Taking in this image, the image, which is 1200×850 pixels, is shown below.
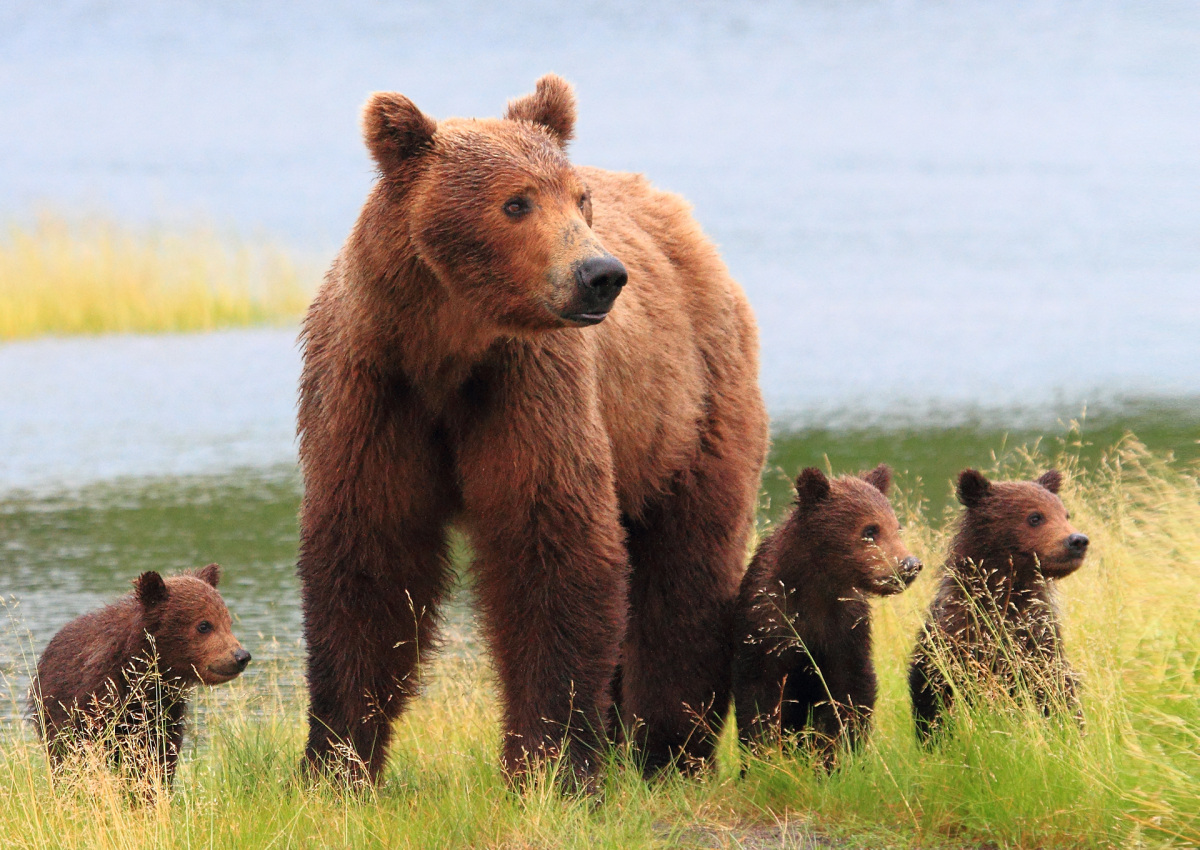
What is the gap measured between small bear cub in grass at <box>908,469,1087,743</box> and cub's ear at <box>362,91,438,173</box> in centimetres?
258

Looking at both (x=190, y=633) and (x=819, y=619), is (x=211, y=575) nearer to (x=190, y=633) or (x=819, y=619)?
(x=190, y=633)

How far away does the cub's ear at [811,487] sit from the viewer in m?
5.98

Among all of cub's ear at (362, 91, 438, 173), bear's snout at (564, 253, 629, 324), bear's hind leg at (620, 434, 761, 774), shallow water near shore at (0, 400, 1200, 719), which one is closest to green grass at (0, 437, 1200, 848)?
bear's hind leg at (620, 434, 761, 774)

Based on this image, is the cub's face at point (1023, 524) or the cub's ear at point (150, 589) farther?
the cub's ear at point (150, 589)

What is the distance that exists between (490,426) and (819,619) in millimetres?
1724

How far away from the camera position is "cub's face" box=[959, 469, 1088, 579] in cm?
570

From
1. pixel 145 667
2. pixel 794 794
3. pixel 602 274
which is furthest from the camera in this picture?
pixel 145 667

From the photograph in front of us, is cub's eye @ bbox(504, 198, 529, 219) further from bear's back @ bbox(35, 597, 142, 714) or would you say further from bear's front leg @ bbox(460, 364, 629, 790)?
bear's back @ bbox(35, 597, 142, 714)

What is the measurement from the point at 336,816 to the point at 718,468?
2438 mm

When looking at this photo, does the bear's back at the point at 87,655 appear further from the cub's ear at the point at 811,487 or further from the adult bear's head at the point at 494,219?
the cub's ear at the point at 811,487

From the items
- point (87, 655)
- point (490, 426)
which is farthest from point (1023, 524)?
point (87, 655)

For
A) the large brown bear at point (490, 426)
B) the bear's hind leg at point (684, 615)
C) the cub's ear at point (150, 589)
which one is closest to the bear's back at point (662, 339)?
the large brown bear at point (490, 426)

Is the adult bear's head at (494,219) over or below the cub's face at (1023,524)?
over

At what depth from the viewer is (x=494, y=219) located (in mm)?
4871
